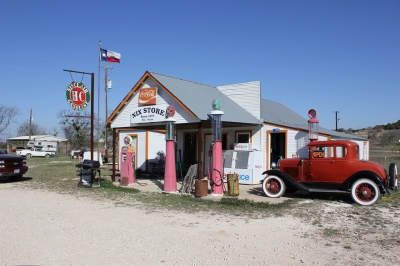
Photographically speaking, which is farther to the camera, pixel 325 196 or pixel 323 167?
pixel 325 196

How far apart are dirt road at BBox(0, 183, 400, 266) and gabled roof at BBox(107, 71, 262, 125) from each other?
526 centimetres

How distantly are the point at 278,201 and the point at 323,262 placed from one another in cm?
556

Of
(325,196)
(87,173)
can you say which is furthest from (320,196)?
(87,173)

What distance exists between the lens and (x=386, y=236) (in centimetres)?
706

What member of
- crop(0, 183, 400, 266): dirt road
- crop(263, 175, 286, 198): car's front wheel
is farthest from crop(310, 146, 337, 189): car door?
crop(0, 183, 400, 266): dirt road

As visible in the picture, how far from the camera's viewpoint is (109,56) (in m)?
29.1

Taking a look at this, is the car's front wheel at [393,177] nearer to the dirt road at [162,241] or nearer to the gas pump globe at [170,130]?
the dirt road at [162,241]

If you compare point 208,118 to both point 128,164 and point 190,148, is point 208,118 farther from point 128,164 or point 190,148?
point 190,148

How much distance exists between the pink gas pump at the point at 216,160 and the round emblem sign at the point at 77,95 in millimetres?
7308

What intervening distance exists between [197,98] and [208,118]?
7.62 feet

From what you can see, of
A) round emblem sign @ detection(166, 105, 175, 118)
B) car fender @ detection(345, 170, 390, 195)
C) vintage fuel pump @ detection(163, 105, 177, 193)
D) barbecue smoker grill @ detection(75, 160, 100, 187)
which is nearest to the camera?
car fender @ detection(345, 170, 390, 195)

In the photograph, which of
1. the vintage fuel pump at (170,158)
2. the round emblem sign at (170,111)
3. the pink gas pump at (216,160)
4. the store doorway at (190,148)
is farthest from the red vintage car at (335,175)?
the store doorway at (190,148)

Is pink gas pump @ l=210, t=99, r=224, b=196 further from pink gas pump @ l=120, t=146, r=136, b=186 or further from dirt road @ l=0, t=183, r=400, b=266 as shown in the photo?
pink gas pump @ l=120, t=146, r=136, b=186

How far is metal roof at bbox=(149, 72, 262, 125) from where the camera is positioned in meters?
13.8
